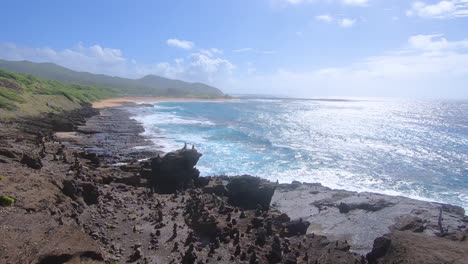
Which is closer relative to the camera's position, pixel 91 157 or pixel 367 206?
pixel 367 206

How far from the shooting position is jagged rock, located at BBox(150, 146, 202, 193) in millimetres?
28141

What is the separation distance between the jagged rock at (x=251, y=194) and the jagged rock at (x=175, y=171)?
404cm

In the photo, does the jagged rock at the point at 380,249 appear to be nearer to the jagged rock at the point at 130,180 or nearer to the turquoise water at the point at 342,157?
the jagged rock at the point at 130,180

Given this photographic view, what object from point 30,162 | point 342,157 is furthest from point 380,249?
point 342,157

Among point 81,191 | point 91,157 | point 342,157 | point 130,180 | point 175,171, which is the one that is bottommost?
point 342,157

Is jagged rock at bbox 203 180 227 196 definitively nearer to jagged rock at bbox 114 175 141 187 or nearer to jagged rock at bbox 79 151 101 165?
jagged rock at bbox 114 175 141 187

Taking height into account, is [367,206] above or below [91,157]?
below

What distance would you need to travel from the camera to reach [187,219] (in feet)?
68.3

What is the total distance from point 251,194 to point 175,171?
663 centimetres

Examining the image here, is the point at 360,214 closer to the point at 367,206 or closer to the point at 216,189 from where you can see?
the point at 367,206

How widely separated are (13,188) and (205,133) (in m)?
47.5

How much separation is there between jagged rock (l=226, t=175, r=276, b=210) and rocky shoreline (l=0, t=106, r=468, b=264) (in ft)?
0.23

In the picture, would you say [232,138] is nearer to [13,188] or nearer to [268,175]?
[268,175]

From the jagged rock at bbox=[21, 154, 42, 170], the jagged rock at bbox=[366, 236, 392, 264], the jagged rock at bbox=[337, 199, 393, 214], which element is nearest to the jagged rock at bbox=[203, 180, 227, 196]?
the jagged rock at bbox=[337, 199, 393, 214]
